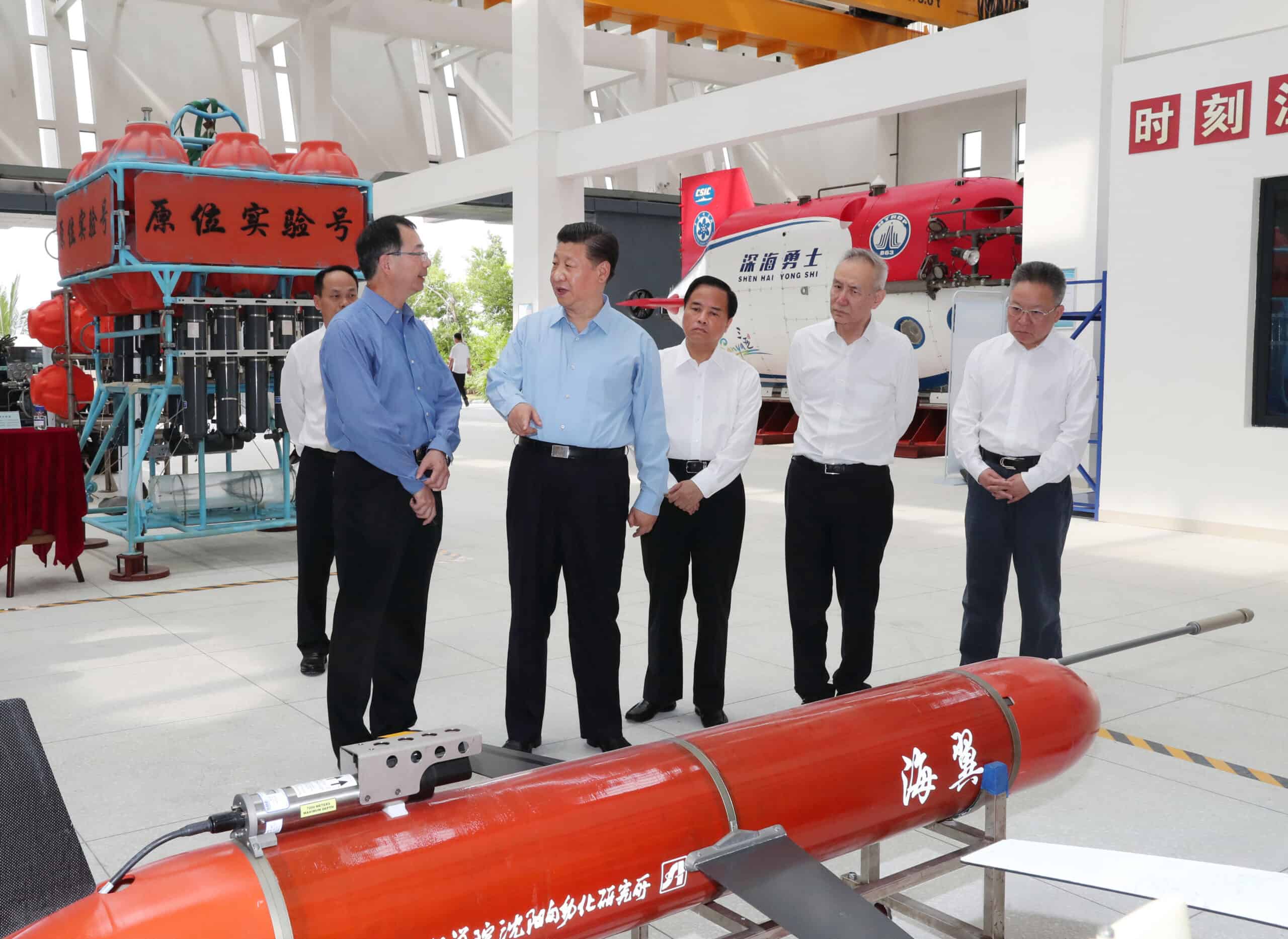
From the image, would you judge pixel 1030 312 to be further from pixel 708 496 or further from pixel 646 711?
pixel 646 711

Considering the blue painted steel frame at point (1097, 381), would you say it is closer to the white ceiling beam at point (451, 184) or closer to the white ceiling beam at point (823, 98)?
the white ceiling beam at point (823, 98)

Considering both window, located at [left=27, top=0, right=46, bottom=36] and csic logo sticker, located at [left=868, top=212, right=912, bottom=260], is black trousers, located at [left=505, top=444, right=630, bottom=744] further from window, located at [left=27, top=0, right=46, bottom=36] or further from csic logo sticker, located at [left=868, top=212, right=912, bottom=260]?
window, located at [left=27, top=0, right=46, bottom=36]

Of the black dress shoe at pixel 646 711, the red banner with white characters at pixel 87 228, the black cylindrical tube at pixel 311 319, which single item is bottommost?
the black dress shoe at pixel 646 711

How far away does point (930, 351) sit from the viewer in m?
12.2

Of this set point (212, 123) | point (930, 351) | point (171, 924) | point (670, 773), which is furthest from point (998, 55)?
point (171, 924)

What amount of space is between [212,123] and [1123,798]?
689cm

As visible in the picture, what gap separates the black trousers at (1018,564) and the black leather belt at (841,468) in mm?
479

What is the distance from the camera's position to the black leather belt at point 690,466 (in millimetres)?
3535

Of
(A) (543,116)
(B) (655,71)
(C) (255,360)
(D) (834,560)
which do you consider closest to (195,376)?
(C) (255,360)

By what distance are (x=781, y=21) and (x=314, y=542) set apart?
1259cm

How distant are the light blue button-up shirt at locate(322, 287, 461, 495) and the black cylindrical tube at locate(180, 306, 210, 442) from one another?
11.5 ft

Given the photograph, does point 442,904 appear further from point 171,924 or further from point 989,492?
point 989,492

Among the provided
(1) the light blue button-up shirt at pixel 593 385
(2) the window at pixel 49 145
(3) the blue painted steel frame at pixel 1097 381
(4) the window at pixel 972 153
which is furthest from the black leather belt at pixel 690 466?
(2) the window at pixel 49 145

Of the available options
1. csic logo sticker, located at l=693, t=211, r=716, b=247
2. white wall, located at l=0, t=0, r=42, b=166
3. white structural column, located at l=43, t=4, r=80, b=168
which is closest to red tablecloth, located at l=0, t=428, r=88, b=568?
csic logo sticker, located at l=693, t=211, r=716, b=247
